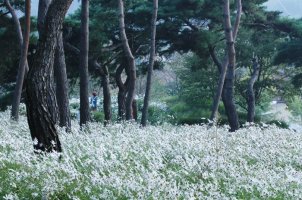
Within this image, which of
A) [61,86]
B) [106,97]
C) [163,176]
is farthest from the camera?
[106,97]

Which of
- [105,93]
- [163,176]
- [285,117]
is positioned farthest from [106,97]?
[285,117]

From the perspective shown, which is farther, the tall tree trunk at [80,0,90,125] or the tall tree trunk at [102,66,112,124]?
the tall tree trunk at [102,66,112,124]

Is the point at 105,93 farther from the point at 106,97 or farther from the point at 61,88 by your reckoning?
the point at 61,88

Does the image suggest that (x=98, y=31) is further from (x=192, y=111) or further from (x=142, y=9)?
(x=192, y=111)

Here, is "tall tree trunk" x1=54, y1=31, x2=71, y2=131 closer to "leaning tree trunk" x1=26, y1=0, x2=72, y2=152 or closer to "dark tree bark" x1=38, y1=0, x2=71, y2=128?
"dark tree bark" x1=38, y1=0, x2=71, y2=128

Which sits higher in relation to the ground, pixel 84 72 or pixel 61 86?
pixel 84 72

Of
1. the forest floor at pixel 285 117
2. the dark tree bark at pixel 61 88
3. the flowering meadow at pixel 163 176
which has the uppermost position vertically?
the dark tree bark at pixel 61 88

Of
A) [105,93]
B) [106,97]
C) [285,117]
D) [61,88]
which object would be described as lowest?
[285,117]

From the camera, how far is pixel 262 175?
5.98m

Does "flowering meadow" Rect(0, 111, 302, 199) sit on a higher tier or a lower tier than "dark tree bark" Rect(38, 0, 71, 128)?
lower

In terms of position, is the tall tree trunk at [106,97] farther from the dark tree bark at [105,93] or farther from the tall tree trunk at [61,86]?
the tall tree trunk at [61,86]

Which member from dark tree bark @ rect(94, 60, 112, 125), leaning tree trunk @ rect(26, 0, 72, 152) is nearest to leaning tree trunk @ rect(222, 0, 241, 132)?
dark tree bark @ rect(94, 60, 112, 125)

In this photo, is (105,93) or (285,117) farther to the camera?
(285,117)

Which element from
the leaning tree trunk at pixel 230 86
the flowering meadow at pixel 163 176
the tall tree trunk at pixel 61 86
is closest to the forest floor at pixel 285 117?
the leaning tree trunk at pixel 230 86
